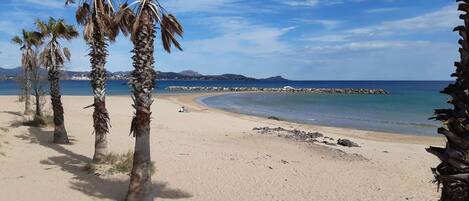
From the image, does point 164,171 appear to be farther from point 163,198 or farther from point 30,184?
point 30,184

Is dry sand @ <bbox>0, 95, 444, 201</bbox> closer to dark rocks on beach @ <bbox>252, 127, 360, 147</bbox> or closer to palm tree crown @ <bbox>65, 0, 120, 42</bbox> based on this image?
dark rocks on beach @ <bbox>252, 127, 360, 147</bbox>

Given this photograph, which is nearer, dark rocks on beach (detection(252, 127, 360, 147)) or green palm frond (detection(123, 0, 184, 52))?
green palm frond (detection(123, 0, 184, 52))

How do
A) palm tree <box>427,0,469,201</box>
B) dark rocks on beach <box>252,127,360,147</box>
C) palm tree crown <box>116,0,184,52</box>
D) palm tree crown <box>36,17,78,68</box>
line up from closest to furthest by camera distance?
palm tree <box>427,0,469,201</box>
palm tree crown <box>116,0,184,52</box>
palm tree crown <box>36,17,78,68</box>
dark rocks on beach <box>252,127,360,147</box>

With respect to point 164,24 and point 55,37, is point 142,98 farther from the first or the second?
point 55,37

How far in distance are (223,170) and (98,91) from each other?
4.73 m

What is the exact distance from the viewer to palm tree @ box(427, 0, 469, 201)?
4855 millimetres

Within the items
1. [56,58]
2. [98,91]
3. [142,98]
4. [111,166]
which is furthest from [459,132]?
[56,58]

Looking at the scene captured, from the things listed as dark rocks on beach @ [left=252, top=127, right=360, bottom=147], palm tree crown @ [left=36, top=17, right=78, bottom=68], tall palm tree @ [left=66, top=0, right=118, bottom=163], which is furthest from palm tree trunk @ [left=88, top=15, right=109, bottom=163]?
dark rocks on beach @ [left=252, top=127, right=360, bottom=147]

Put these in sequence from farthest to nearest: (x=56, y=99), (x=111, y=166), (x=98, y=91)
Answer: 1. (x=56, y=99)
2. (x=98, y=91)
3. (x=111, y=166)

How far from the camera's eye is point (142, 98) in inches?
401

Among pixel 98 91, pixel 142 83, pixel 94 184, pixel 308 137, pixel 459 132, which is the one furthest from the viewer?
pixel 308 137

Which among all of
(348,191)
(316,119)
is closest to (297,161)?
(348,191)

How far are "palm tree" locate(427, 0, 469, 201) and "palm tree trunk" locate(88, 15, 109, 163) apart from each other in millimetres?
11086

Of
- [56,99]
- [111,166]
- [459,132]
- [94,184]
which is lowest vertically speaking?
[94,184]
